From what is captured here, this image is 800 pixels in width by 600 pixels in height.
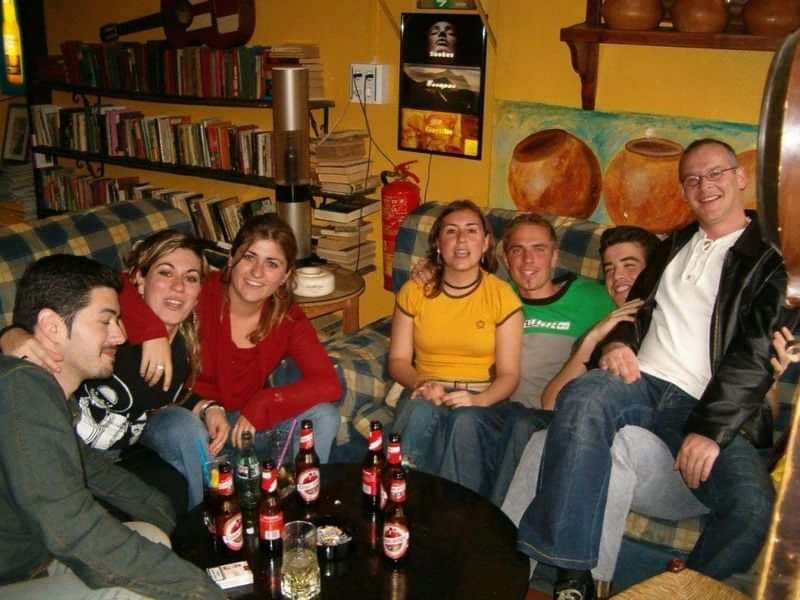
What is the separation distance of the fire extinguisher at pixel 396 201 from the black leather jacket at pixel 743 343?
1681 mm

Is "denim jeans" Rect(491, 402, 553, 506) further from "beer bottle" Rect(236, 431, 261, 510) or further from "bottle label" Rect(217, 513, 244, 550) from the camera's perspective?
"bottle label" Rect(217, 513, 244, 550)

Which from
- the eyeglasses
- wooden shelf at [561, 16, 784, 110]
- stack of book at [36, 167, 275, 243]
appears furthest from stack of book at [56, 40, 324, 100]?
the eyeglasses

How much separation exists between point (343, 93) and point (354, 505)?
241cm

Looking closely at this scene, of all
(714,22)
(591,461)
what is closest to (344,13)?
(714,22)

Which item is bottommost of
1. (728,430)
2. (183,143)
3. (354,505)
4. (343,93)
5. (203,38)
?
(354,505)

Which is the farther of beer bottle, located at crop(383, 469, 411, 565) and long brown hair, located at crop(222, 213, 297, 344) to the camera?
long brown hair, located at crop(222, 213, 297, 344)

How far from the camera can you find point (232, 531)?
1.78 m

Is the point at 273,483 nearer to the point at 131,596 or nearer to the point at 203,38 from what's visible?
the point at 131,596

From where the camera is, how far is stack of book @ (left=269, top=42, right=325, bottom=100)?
148 inches

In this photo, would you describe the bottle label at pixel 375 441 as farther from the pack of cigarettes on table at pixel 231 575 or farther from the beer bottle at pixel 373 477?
the pack of cigarettes on table at pixel 231 575

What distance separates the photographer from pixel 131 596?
4.98 ft

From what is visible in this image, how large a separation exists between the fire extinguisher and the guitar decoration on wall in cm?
107

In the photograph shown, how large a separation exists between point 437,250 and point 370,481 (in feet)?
3.09

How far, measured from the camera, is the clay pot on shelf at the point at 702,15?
2.59m
